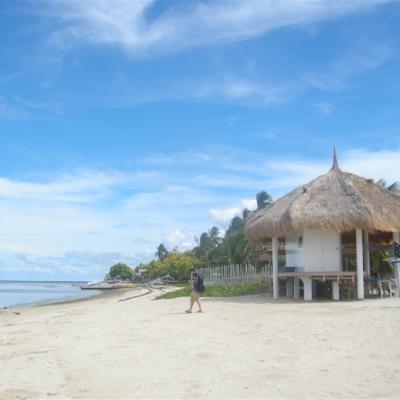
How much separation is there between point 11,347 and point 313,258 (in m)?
10.9

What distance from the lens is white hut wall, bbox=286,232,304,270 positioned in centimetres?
1925

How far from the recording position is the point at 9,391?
7230 millimetres

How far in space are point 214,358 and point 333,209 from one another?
32.8 feet

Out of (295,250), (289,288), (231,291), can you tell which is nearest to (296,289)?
(289,288)

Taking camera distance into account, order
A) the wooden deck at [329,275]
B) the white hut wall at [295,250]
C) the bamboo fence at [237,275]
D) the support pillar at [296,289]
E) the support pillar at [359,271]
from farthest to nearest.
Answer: the bamboo fence at [237,275] → the support pillar at [296,289] → the white hut wall at [295,250] → the wooden deck at [329,275] → the support pillar at [359,271]

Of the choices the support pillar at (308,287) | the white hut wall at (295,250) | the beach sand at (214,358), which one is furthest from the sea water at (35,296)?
the beach sand at (214,358)

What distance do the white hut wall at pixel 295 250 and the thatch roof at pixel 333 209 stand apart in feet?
3.19

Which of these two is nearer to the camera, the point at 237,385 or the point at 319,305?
the point at 237,385

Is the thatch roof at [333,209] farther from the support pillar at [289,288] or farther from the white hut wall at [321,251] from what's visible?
the support pillar at [289,288]

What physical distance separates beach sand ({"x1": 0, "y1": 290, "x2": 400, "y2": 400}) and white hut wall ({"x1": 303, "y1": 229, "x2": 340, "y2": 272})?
4.27 m

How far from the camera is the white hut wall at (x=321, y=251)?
18688mm

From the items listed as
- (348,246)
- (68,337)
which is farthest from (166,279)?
(68,337)

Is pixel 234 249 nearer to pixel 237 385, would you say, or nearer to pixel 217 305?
pixel 217 305

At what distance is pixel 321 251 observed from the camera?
61.5ft
